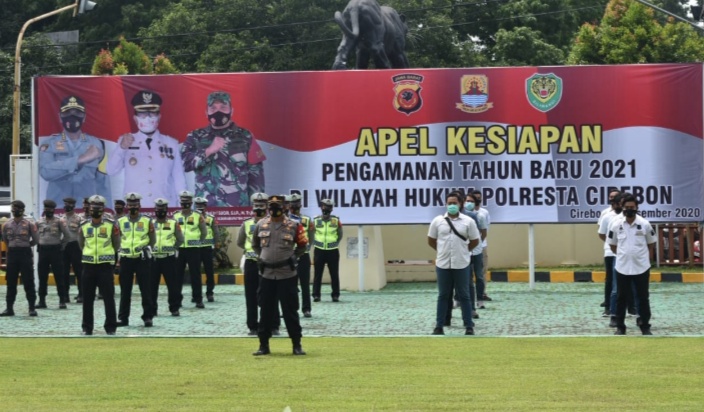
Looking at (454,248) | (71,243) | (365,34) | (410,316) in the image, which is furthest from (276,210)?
(365,34)

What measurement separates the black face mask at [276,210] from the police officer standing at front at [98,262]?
3990mm

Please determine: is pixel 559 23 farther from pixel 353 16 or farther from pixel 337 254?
pixel 337 254

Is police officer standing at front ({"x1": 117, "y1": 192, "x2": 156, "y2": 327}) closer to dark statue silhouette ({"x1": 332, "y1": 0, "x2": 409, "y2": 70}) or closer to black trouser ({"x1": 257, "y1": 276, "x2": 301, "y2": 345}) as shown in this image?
black trouser ({"x1": 257, "y1": 276, "x2": 301, "y2": 345})

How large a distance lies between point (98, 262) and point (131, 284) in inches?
53.5

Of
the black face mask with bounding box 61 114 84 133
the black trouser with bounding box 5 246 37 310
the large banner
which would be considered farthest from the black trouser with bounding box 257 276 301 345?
the black face mask with bounding box 61 114 84 133

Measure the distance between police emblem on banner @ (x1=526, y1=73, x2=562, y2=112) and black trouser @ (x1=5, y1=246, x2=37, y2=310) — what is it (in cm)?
910

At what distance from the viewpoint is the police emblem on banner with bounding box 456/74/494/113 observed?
25.2 m

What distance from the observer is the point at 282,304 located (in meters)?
14.8

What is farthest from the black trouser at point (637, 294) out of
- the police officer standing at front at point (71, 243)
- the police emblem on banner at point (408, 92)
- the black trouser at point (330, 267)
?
the police officer standing at front at point (71, 243)

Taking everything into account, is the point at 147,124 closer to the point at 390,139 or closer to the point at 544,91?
the point at 390,139

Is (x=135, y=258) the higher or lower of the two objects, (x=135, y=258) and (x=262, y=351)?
the higher

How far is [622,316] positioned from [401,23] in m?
12.6

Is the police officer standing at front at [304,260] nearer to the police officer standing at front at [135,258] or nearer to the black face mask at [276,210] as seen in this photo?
the police officer standing at front at [135,258]

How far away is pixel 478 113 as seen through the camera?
25.2 m
